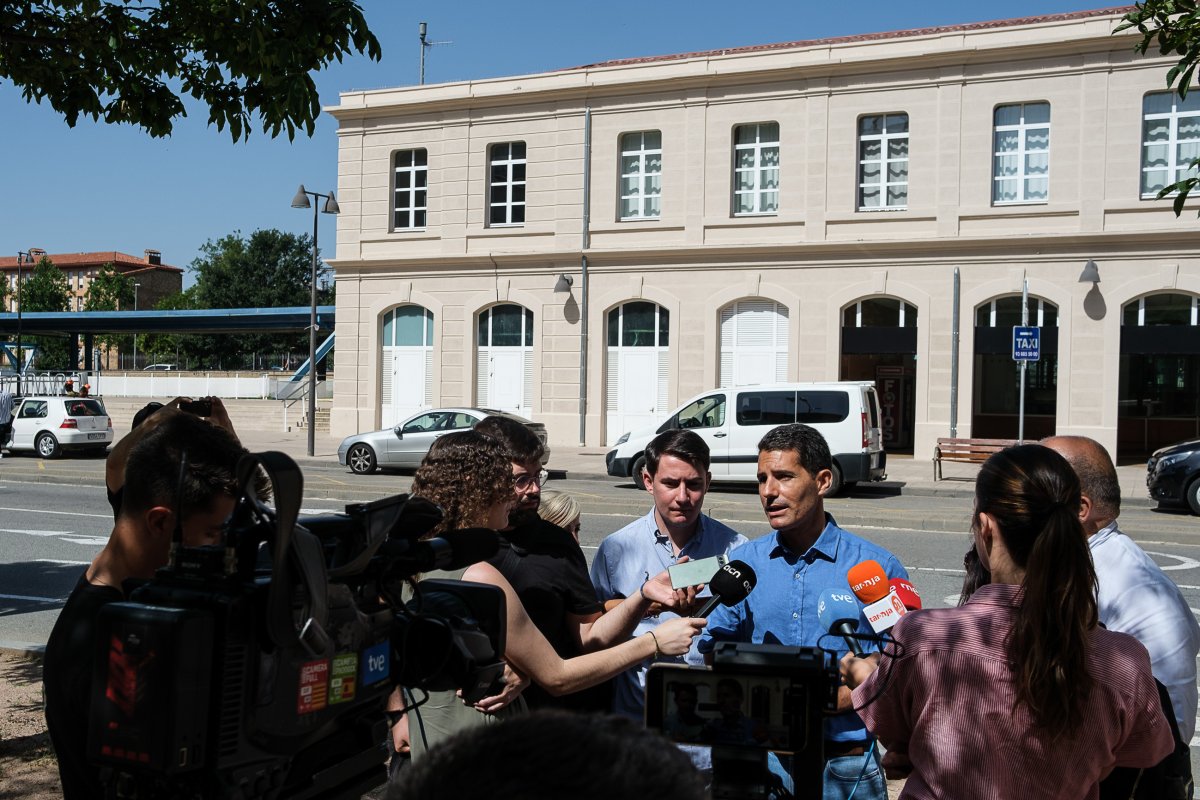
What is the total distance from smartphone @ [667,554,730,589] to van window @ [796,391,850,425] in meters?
16.2

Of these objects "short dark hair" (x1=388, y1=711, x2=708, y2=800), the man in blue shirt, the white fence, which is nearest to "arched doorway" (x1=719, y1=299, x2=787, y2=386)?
the white fence

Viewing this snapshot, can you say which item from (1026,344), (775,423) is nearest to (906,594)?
(775,423)

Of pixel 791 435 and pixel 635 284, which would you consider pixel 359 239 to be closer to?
pixel 635 284

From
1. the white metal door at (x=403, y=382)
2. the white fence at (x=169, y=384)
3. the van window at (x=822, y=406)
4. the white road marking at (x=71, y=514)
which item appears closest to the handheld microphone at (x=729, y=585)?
the white road marking at (x=71, y=514)

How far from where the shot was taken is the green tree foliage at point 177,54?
5.84 meters

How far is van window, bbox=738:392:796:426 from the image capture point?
19.6m

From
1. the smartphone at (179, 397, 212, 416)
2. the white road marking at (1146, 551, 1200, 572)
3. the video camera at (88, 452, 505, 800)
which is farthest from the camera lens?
the white road marking at (1146, 551, 1200, 572)

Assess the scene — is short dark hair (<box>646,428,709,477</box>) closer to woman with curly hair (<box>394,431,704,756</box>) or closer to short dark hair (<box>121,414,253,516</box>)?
woman with curly hair (<box>394,431,704,756</box>)

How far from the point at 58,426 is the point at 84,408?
0.70 metres

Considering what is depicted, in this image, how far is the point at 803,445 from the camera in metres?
4.07

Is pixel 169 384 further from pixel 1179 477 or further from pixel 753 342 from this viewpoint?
pixel 1179 477

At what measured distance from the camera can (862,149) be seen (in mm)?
25688

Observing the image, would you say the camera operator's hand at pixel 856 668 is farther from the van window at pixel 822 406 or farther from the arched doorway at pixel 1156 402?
the arched doorway at pixel 1156 402

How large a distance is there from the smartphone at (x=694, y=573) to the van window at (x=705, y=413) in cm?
1694
